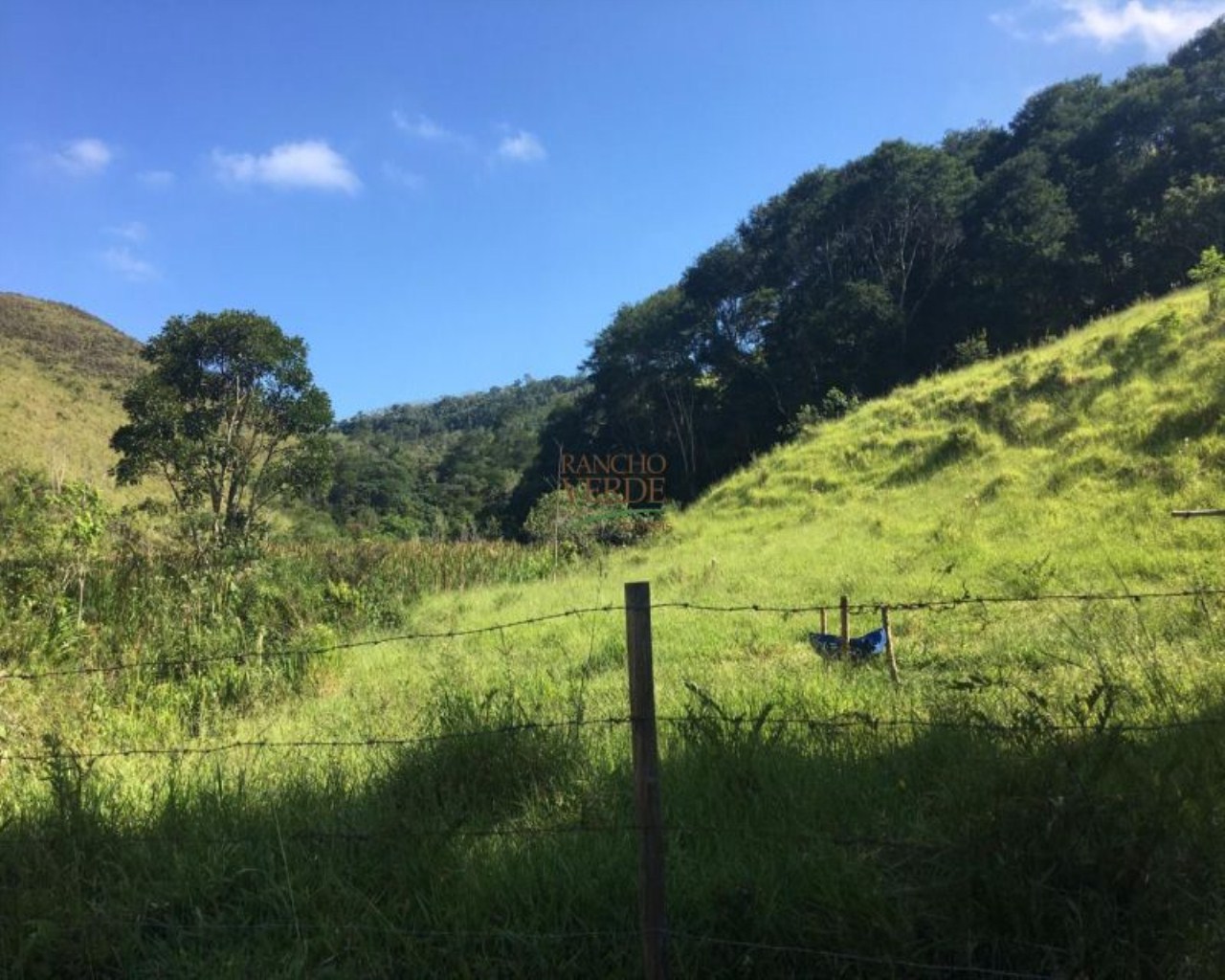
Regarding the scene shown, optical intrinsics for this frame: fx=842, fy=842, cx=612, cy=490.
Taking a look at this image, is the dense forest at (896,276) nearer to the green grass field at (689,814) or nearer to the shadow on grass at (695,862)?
the green grass field at (689,814)

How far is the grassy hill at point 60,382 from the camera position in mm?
35656

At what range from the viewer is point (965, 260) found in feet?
124

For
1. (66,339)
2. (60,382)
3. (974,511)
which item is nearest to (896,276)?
(974,511)

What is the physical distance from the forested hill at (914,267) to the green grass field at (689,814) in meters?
21.3

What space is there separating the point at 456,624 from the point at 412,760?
7836 mm

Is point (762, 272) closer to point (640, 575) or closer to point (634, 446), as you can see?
point (634, 446)

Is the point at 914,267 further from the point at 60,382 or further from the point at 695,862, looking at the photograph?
the point at 60,382

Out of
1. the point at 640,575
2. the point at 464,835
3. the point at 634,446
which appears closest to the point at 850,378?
the point at 634,446

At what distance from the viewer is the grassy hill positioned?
35.7 m

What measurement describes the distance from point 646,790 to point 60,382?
2059 inches

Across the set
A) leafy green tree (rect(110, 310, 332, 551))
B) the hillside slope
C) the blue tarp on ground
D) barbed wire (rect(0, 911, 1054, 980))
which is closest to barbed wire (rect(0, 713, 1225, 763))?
barbed wire (rect(0, 911, 1054, 980))

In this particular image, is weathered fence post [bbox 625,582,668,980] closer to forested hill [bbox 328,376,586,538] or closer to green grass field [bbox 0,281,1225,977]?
green grass field [bbox 0,281,1225,977]

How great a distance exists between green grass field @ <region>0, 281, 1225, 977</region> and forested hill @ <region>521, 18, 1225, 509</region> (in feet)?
70.0

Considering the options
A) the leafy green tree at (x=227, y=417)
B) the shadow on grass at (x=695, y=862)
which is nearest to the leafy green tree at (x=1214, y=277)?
the shadow on grass at (x=695, y=862)
